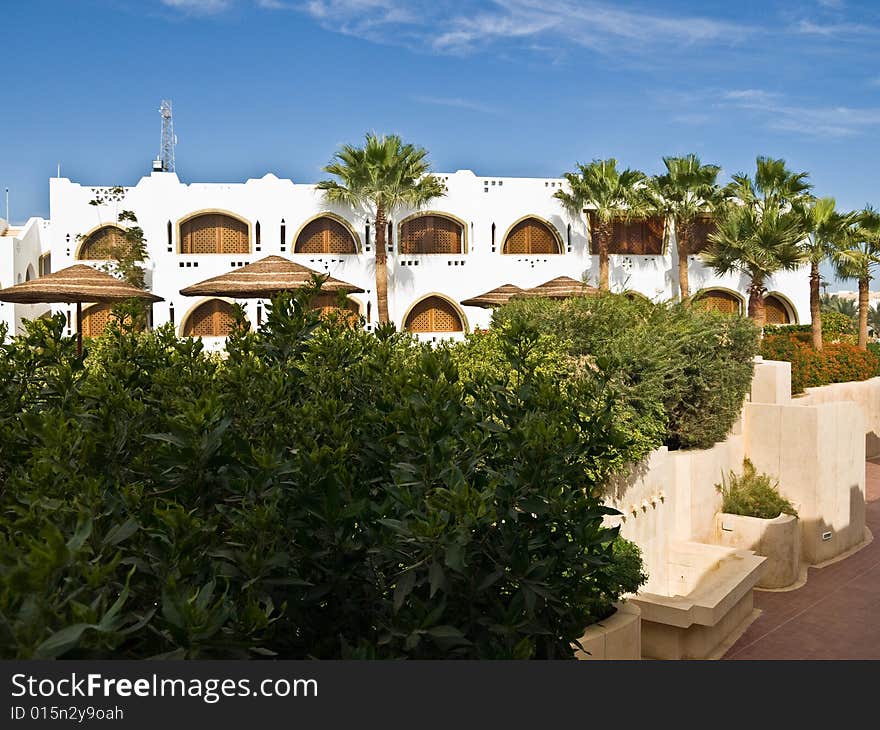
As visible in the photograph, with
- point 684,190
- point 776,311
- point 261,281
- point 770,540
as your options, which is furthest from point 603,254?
point 770,540

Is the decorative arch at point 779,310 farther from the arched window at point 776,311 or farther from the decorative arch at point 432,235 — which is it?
the decorative arch at point 432,235

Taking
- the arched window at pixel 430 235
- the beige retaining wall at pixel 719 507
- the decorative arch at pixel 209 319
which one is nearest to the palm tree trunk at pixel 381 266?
the arched window at pixel 430 235

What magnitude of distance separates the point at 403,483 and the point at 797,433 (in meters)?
13.9

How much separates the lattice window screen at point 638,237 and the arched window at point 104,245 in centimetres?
1957

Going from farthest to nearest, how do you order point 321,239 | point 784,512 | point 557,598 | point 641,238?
point 641,238 → point 321,239 → point 784,512 → point 557,598

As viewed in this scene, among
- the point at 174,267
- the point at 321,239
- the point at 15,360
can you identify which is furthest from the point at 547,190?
the point at 15,360

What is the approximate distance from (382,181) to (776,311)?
19.7 m

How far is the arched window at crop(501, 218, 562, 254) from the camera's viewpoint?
30844 millimetres

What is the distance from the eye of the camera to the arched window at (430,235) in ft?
98.3

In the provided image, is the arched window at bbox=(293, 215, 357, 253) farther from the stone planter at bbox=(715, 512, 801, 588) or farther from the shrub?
the stone planter at bbox=(715, 512, 801, 588)

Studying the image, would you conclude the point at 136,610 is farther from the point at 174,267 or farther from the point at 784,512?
the point at 174,267

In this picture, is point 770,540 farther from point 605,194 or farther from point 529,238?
point 529,238

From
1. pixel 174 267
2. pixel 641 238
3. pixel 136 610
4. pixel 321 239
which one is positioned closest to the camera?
pixel 136 610

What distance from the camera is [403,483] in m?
2.75
